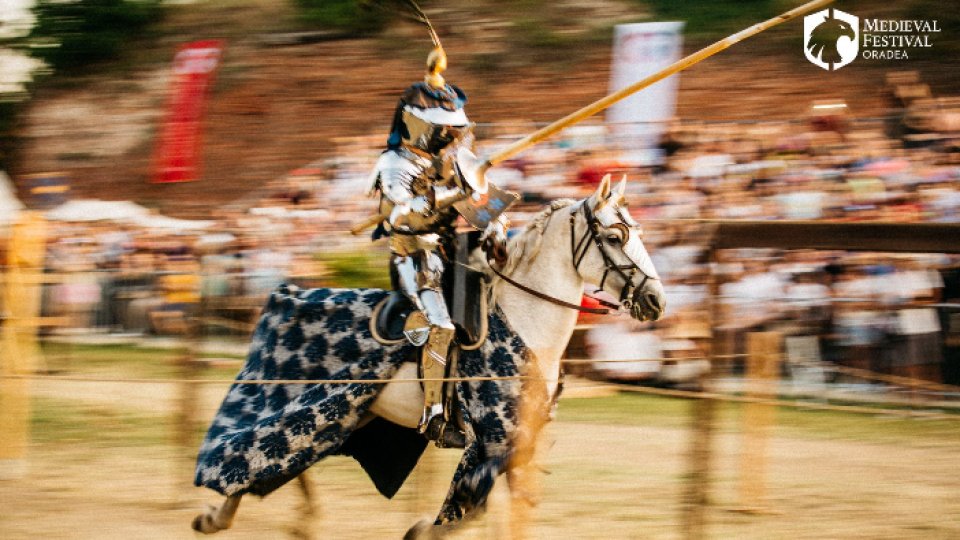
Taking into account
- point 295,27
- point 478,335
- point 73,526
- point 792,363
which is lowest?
point 73,526

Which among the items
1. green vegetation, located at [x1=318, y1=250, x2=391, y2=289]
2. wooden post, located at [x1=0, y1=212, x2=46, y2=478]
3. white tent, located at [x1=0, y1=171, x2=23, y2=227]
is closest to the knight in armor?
wooden post, located at [x1=0, y1=212, x2=46, y2=478]

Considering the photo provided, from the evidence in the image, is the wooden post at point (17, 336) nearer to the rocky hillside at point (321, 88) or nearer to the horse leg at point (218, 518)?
the horse leg at point (218, 518)

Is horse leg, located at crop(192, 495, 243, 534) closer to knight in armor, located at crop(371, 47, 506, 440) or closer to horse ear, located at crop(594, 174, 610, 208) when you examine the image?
knight in armor, located at crop(371, 47, 506, 440)

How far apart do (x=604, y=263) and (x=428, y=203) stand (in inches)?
32.5

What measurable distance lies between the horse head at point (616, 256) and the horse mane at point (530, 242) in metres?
0.17

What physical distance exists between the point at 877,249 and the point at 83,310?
9150 mm

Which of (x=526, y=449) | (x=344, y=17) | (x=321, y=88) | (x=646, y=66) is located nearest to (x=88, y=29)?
(x=344, y=17)

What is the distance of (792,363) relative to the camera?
29.8 ft

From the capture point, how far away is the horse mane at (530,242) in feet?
19.2

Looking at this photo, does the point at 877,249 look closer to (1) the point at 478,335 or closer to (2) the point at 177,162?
(1) the point at 478,335

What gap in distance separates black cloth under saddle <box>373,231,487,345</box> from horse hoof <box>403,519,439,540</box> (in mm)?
818

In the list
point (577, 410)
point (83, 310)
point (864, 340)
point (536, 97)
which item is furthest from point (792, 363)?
point (536, 97)

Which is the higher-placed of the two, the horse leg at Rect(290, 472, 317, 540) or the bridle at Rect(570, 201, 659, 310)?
the bridle at Rect(570, 201, 659, 310)

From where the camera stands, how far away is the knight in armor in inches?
224
